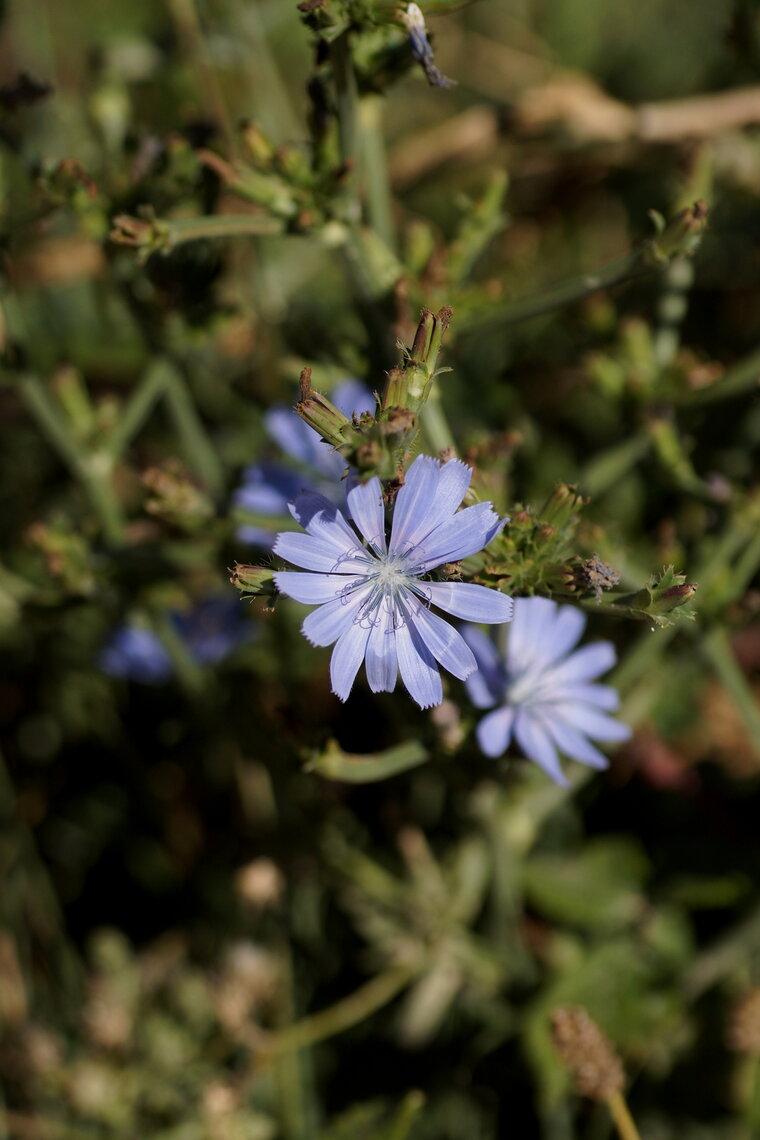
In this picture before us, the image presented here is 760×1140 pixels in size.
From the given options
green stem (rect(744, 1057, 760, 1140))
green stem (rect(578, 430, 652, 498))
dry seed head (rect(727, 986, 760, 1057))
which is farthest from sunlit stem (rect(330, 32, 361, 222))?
green stem (rect(744, 1057, 760, 1140))

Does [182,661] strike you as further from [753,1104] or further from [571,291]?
[753,1104]

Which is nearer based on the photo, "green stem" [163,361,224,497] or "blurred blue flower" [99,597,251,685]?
"green stem" [163,361,224,497]

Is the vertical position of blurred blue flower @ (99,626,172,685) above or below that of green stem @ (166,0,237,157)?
below

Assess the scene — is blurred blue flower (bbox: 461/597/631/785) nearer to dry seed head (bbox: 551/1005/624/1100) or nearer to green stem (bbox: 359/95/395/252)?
dry seed head (bbox: 551/1005/624/1100)

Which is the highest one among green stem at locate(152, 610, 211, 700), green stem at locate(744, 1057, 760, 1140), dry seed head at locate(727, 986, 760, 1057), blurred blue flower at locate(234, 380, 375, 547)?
blurred blue flower at locate(234, 380, 375, 547)

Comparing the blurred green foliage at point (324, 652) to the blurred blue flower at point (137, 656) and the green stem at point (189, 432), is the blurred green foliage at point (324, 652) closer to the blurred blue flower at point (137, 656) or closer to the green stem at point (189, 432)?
the green stem at point (189, 432)
